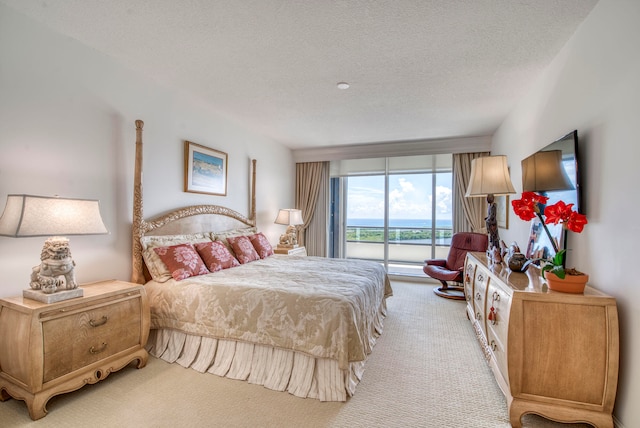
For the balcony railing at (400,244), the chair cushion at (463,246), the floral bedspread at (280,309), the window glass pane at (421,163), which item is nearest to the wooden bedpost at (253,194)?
the floral bedspread at (280,309)

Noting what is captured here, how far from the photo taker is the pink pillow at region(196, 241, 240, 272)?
3119 millimetres

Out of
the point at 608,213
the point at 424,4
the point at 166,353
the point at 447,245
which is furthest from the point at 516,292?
the point at 447,245

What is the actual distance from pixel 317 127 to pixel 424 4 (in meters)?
2.82

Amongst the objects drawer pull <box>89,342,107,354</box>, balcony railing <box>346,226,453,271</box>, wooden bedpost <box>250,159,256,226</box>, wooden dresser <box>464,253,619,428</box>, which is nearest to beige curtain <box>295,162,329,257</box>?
balcony railing <box>346,226,453,271</box>

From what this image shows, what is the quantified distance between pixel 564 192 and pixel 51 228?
11.6 feet

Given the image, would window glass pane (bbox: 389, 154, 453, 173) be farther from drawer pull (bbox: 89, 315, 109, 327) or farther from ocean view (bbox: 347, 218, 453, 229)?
drawer pull (bbox: 89, 315, 109, 327)

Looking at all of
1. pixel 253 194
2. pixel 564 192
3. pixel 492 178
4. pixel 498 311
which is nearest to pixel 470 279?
pixel 492 178

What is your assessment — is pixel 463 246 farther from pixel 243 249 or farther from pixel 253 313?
pixel 253 313

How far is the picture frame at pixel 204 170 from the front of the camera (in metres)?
3.51

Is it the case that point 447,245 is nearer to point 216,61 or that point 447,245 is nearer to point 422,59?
point 422,59

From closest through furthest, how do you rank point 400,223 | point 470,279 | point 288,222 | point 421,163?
point 470,279 < point 288,222 < point 421,163 < point 400,223

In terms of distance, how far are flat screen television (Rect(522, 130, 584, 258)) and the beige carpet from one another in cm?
111

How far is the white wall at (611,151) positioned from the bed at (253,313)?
4.92ft

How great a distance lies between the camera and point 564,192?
7.14 feet
